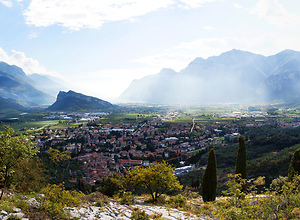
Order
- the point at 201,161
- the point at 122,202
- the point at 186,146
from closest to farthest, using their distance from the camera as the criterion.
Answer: the point at 122,202 → the point at 201,161 → the point at 186,146

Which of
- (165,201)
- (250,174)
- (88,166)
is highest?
(165,201)

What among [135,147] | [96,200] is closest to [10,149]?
→ [96,200]

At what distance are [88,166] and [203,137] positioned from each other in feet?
209

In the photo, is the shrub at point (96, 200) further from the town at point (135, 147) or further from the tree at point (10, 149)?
the town at point (135, 147)

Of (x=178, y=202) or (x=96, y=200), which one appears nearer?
(x=96, y=200)

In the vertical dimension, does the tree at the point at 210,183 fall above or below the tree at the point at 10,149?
below

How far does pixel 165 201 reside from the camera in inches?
695

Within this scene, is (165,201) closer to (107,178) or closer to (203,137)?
(107,178)

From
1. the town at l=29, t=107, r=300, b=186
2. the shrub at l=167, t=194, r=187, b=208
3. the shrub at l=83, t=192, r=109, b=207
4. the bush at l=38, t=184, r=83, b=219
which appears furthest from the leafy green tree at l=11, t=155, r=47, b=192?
the town at l=29, t=107, r=300, b=186

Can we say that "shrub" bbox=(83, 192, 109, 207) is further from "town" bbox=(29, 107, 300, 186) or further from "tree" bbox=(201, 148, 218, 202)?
"town" bbox=(29, 107, 300, 186)

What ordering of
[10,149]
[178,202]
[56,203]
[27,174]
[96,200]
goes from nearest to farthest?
[10,149] < [56,203] < [27,174] < [96,200] < [178,202]

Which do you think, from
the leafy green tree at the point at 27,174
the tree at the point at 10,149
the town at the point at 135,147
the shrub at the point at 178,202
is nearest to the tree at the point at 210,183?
the shrub at the point at 178,202

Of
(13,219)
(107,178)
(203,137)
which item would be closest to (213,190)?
(107,178)

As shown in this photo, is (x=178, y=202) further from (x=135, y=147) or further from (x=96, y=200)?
(x=135, y=147)
